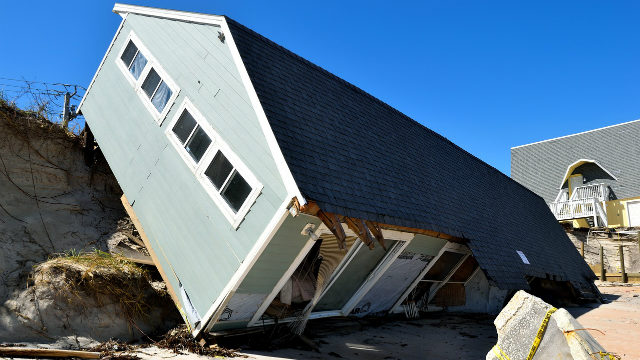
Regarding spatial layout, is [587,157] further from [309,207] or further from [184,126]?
[309,207]

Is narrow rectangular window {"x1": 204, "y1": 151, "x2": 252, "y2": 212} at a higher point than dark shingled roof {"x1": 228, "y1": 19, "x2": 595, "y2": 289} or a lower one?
lower

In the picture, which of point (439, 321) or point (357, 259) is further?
point (439, 321)

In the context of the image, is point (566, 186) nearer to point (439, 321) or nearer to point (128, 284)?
point (439, 321)

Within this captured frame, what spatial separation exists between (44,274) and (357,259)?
5.58 m

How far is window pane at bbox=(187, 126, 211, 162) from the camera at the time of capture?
8.49 m

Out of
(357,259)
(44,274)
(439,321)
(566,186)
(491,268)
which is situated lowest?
(44,274)

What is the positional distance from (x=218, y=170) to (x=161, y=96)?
8.69 ft

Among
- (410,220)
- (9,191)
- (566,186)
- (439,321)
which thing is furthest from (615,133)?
(9,191)

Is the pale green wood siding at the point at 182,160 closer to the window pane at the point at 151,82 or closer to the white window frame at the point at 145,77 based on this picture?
the white window frame at the point at 145,77

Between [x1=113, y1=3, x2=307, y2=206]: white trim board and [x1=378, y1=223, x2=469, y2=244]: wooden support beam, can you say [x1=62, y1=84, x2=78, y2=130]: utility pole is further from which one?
[x1=378, y1=223, x2=469, y2=244]: wooden support beam

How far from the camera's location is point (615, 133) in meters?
32.6

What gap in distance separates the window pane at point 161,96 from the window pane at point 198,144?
1.34 meters

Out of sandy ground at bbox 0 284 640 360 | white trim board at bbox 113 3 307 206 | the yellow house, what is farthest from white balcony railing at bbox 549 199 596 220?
white trim board at bbox 113 3 307 206

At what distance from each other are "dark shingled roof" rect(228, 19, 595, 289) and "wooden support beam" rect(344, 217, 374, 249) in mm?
169
